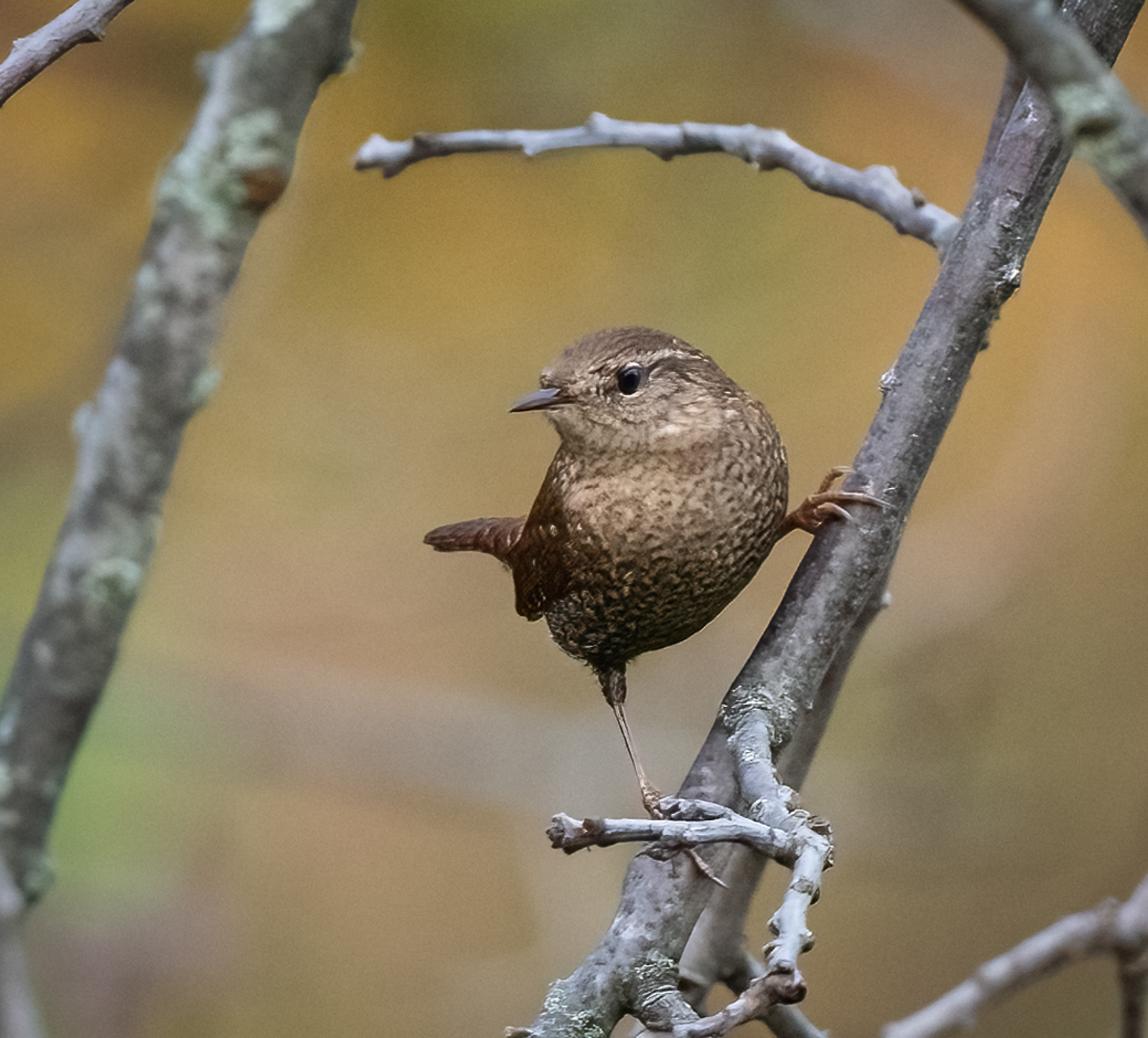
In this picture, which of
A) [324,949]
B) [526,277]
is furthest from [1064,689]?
[324,949]

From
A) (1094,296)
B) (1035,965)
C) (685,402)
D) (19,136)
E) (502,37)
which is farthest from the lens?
(1094,296)

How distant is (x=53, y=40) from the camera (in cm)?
69

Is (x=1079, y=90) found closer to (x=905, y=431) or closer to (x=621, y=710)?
(x=905, y=431)

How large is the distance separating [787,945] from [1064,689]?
1286 millimetres

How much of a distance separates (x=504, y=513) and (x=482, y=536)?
0.80 feet

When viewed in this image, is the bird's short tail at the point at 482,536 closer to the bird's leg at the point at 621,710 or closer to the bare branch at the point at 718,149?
the bird's leg at the point at 621,710

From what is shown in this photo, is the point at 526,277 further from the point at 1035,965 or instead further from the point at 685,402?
the point at 1035,965

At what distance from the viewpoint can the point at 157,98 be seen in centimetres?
132

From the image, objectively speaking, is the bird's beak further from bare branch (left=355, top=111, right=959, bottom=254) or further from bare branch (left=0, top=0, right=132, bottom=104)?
bare branch (left=0, top=0, right=132, bottom=104)

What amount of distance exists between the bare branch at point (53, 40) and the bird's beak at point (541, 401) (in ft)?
1.29

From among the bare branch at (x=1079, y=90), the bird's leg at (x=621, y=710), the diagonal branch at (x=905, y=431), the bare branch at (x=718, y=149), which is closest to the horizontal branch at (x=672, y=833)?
the diagonal branch at (x=905, y=431)

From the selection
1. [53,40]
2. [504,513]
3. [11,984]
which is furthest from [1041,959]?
[53,40]

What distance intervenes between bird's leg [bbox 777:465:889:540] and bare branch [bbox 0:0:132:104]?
648 mm

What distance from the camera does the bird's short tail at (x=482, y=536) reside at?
3.76 ft
